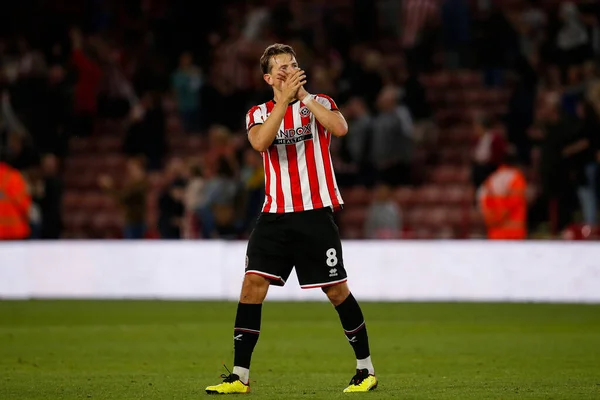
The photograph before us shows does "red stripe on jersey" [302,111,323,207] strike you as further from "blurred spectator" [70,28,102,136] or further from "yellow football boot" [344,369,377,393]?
"blurred spectator" [70,28,102,136]

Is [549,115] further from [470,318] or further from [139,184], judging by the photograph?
[139,184]

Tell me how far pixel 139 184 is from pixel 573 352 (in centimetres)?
996

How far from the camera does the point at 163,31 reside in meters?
24.0

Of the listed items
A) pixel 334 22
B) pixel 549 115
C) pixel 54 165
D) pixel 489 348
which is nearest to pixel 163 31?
pixel 334 22

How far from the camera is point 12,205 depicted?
59.5 ft

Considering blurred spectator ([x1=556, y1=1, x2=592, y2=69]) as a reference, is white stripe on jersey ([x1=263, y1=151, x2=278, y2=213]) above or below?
below

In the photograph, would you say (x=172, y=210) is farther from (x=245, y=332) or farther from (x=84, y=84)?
(x=245, y=332)

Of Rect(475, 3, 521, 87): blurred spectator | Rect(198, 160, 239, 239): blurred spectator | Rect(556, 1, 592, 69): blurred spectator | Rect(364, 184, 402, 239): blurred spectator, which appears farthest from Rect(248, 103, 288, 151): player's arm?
Rect(475, 3, 521, 87): blurred spectator

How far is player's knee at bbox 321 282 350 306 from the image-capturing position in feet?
25.2

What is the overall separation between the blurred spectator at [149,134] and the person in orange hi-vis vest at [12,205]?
3.47m

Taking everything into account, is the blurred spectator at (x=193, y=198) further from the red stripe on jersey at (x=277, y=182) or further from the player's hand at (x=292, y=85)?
the player's hand at (x=292, y=85)

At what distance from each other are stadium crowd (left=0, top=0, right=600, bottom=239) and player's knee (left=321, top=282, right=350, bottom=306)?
958cm

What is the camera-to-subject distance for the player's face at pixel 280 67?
7.64 meters

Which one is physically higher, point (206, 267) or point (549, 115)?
point (549, 115)
